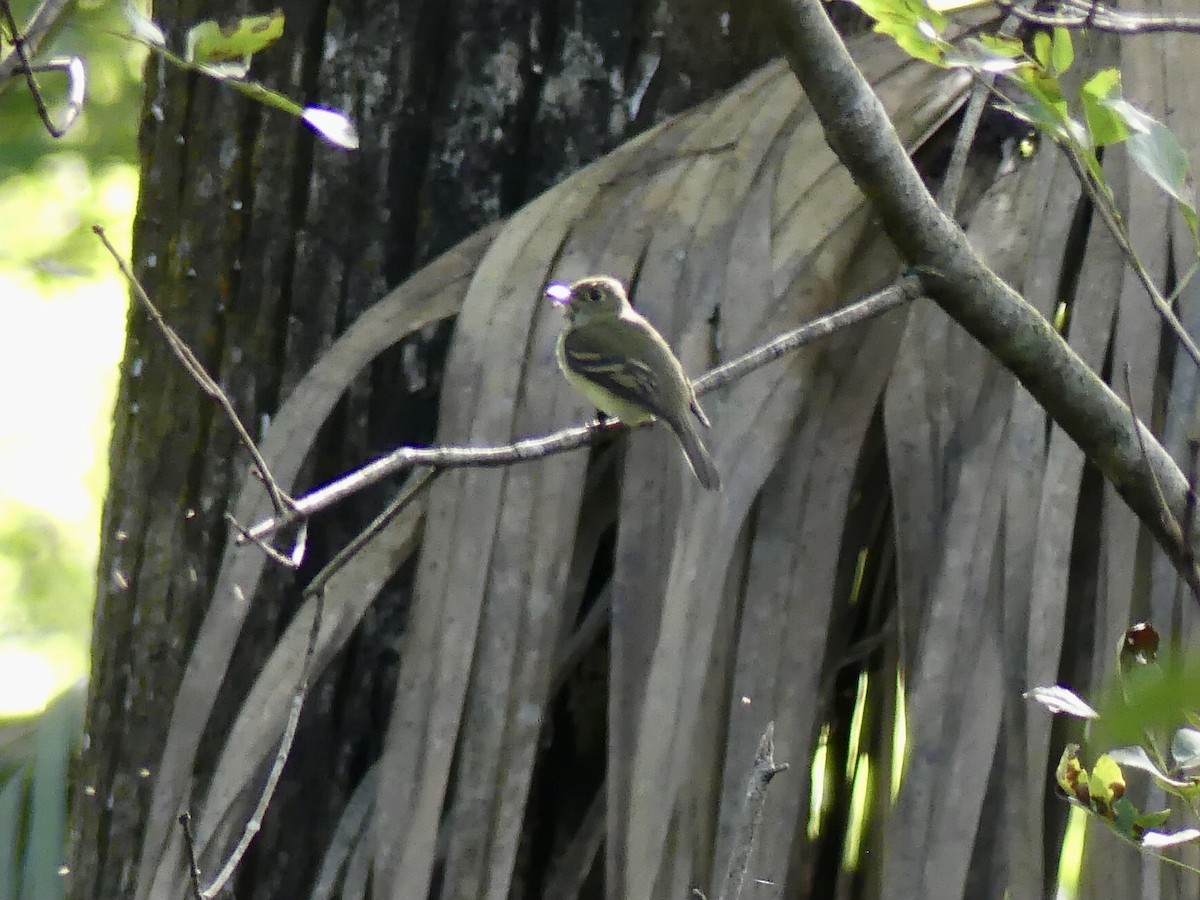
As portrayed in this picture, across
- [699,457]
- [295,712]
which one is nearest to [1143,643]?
[699,457]

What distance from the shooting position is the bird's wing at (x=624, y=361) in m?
2.63

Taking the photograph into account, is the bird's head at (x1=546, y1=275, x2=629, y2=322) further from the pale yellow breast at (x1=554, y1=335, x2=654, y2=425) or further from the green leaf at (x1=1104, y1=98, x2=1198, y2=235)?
the green leaf at (x1=1104, y1=98, x2=1198, y2=235)

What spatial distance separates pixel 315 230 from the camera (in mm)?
2709

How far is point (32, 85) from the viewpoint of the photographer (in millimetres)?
1578

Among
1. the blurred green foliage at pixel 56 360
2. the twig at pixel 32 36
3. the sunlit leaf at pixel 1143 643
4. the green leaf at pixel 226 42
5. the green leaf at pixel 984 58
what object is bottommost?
the sunlit leaf at pixel 1143 643

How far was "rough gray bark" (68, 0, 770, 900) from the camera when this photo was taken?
270 centimetres

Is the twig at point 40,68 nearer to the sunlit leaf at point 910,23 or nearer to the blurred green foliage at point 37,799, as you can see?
the sunlit leaf at point 910,23

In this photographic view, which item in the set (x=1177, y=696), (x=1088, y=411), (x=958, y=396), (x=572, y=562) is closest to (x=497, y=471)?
(x=572, y=562)

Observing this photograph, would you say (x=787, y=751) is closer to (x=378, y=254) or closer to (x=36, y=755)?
(x=378, y=254)

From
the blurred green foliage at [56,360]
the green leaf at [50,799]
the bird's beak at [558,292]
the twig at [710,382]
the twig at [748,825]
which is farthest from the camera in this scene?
the blurred green foliage at [56,360]

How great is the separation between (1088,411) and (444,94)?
4.51 ft

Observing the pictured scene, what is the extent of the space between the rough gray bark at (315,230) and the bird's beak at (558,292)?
288mm

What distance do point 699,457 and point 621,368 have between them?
1415 millimetres

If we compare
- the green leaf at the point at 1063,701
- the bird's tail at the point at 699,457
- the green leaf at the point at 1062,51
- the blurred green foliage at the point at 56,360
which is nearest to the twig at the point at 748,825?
the green leaf at the point at 1063,701
